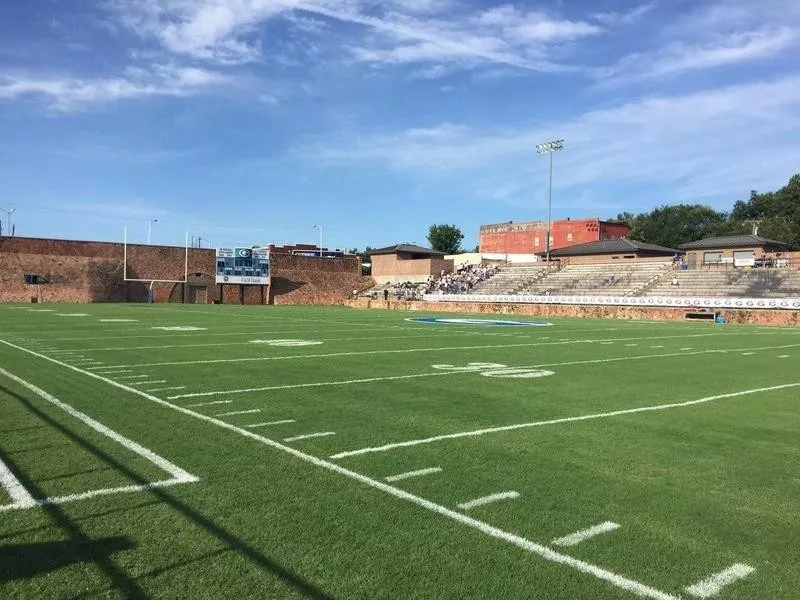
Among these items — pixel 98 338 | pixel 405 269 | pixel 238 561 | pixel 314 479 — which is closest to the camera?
pixel 238 561

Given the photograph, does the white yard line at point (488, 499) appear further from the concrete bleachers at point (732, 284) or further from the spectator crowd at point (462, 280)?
the spectator crowd at point (462, 280)

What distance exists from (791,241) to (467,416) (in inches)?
2869

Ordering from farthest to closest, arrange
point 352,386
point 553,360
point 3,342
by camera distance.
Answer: point 3,342, point 553,360, point 352,386

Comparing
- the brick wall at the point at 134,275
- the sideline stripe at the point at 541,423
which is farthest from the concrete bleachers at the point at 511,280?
the sideline stripe at the point at 541,423

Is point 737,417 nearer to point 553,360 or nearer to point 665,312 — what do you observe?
point 553,360

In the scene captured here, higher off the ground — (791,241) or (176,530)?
(791,241)

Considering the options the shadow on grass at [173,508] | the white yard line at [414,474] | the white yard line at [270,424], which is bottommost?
the shadow on grass at [173,508]

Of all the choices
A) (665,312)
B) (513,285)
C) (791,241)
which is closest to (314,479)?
(665,312)

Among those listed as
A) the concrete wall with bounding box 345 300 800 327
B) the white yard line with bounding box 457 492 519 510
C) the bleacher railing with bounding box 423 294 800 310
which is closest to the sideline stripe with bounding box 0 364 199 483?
the white yard line with bounding box 457 492 519 510

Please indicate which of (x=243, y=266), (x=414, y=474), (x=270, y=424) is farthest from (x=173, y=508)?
(x=243, y=266)

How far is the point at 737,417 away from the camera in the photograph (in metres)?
7.89

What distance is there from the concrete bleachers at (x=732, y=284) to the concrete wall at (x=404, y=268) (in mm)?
25307

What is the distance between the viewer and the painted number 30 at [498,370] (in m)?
11.2

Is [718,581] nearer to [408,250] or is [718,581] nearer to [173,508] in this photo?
[173,508]
